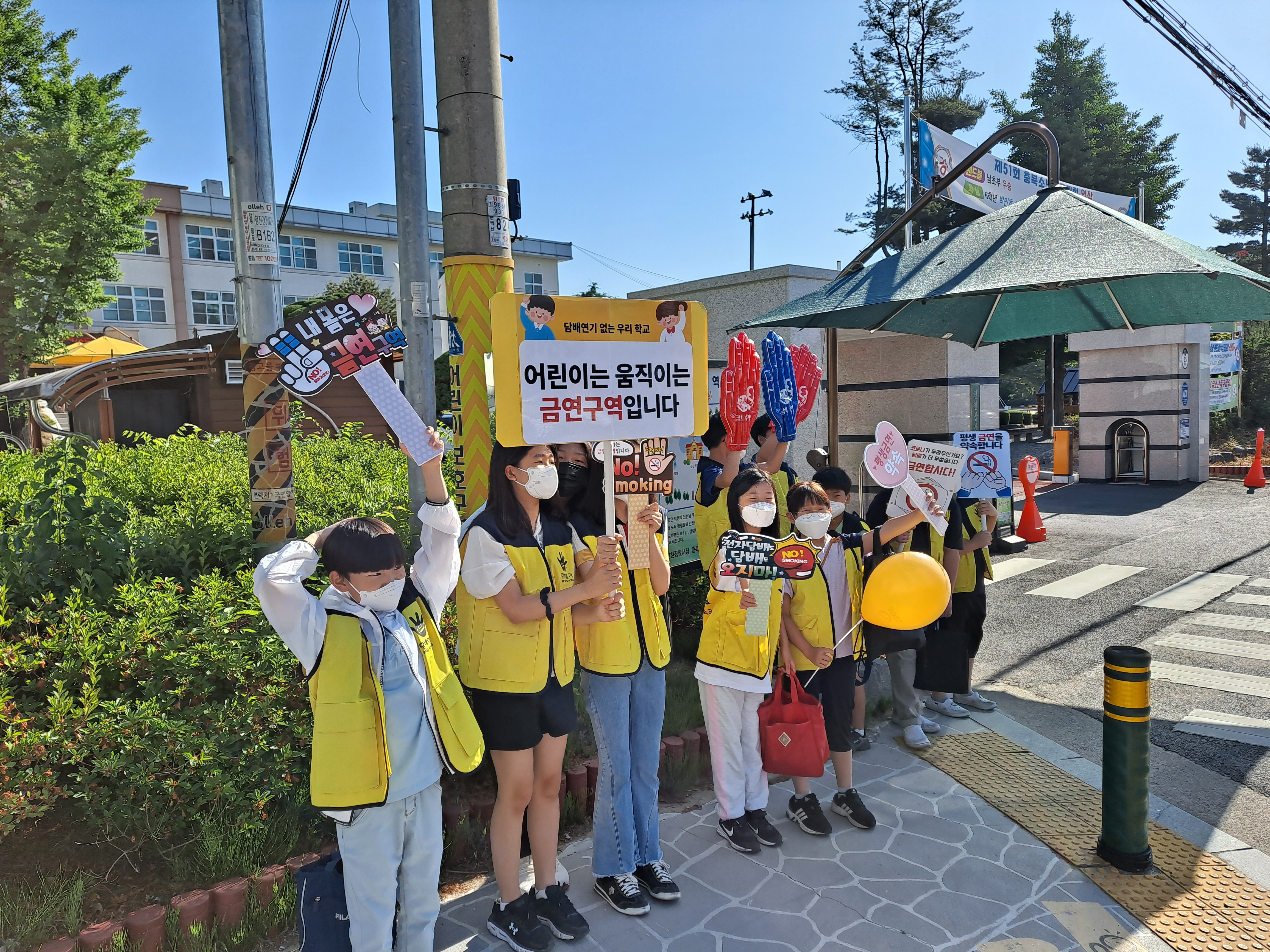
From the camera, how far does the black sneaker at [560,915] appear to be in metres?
3.06

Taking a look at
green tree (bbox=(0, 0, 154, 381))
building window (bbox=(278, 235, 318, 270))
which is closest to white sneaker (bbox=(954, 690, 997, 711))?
green tree (bbox=(0, 0, 154, 381))

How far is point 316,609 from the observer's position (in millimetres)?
2533

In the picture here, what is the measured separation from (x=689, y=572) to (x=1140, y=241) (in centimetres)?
352

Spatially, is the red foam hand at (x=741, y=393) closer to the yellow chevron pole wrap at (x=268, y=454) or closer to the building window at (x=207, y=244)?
the yellow chevron pole wrap at (x=268, y=454)

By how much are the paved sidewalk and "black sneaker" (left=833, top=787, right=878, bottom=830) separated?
0.04 m

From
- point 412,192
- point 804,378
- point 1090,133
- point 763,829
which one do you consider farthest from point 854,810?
point 1090,133

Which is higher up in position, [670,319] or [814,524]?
[670,319]

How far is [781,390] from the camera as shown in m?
A: 4.41

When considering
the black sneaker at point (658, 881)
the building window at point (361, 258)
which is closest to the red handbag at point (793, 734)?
the black sneaker at point (658, 881)

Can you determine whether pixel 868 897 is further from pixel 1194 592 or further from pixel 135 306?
pixel 135 306

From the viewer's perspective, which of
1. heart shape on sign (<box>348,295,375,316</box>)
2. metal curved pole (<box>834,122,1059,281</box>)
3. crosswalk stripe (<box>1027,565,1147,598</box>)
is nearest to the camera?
heart shape on sign (<box>348,295,375,316</box>)

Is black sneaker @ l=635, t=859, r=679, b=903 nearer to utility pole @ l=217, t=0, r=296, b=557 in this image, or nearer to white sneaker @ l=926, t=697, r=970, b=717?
utility pole @ l=217, t=0, r=296, b=557

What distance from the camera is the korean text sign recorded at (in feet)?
9.48

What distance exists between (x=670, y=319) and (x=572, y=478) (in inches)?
30.2
